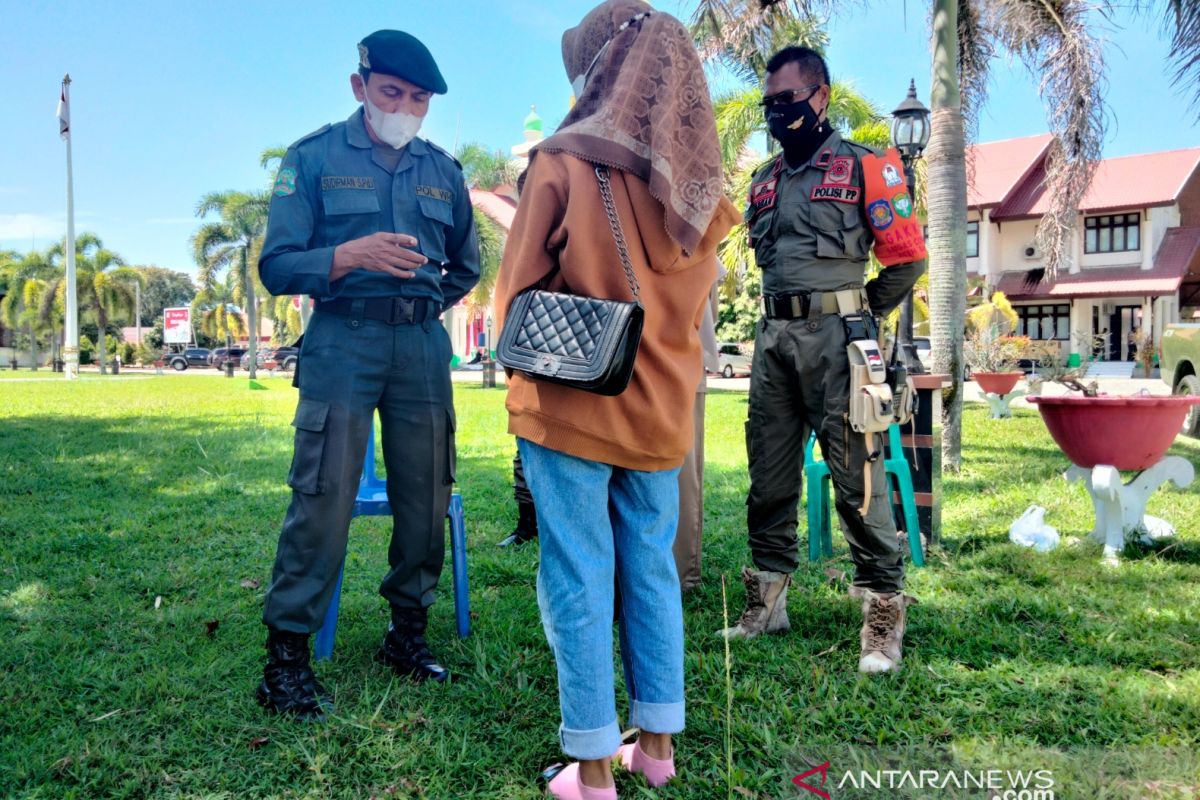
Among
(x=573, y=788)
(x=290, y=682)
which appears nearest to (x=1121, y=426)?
(x=573, y=788)

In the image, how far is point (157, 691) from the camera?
2.84 meters

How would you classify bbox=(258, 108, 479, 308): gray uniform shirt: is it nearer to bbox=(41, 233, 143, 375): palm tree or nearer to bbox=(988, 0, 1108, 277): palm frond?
bbox=(988, 0, 1108, 277): palm frond

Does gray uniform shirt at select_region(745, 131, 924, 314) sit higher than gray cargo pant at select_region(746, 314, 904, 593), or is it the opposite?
gray uniform shirt at select_region(745, 131, 924, 314)

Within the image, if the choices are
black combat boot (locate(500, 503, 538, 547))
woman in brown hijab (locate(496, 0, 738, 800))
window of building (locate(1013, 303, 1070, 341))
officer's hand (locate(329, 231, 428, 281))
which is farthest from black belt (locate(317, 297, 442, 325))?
window of building (locate(1013, 303, 1070, 341))

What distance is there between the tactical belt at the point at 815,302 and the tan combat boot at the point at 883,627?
1.05 metres

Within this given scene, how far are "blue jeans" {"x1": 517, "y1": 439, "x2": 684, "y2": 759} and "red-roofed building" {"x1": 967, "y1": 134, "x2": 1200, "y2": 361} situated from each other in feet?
100

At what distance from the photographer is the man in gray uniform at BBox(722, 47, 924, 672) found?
312cm

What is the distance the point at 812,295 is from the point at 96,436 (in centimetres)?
912

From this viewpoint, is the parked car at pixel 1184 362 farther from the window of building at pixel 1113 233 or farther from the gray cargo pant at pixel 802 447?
the window of building at pixel 1113 233

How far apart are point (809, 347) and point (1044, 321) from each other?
33.7m

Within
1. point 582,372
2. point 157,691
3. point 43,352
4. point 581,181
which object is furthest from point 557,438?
point 43,352

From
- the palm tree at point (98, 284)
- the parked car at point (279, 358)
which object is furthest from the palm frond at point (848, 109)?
the palm tree at point (98, 284)

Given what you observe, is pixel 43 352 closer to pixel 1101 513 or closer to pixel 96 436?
pixel 96 436

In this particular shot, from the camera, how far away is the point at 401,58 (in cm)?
282
